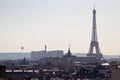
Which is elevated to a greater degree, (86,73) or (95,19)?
(95,19)

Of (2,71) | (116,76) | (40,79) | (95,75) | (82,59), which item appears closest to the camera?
(116,76)

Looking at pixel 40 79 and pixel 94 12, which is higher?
pixel 94 12

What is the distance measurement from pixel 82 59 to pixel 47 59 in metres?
13.8

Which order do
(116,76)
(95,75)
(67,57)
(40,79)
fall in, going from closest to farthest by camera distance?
(116,76), (40,79), (95,75), (67,57)

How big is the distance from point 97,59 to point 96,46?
19.4 metres

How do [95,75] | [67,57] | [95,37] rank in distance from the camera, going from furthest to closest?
[67,57]
[95,37]
[95,75]

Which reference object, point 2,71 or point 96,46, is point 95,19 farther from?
point 2,71

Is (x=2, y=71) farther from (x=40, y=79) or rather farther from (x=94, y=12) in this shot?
(x=94, y=12)

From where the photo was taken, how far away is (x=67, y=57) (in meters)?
170

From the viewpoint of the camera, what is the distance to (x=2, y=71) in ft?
89.0

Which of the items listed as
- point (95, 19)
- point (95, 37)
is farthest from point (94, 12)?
point (95, 37)

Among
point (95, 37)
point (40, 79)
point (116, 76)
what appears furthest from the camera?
point (95, 37)

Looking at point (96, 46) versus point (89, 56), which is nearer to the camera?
point (96, 46)

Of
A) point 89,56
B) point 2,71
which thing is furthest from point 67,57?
point 2,71
